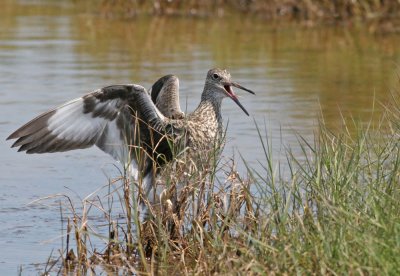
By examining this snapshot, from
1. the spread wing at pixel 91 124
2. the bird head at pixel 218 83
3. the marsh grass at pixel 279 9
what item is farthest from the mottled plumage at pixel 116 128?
the marsh grass at pixel 279 9

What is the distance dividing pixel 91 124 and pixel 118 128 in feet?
0.62

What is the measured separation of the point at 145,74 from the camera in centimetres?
1327

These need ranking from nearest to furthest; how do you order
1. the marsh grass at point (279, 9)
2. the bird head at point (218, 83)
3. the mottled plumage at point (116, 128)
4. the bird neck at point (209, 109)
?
1. the mottled plumage at point (116, 128)
2. the bird neck at point (209, 109)
3. the bird head at point (218, 83)
4. the marsh grass at point (279, 9)

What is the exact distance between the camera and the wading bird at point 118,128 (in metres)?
7.38

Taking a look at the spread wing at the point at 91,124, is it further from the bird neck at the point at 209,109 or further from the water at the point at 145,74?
the bird neck at the point at 209,109

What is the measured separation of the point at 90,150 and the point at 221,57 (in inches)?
193

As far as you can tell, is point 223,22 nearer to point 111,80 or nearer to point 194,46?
point 194,46

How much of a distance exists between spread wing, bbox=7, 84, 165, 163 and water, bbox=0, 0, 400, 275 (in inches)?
10.8

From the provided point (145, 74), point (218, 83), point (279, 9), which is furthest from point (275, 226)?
point (279, 9)

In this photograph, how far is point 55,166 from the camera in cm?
Result: 945

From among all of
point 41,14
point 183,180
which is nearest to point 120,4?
point 41,14

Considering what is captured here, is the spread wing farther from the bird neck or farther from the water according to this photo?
the bird neck

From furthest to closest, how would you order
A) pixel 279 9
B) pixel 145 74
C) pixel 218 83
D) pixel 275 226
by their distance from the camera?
pixel 279 9
pixel 145 74
pixel 218 83
pixel 275 226

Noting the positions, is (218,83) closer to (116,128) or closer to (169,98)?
(169,98)
